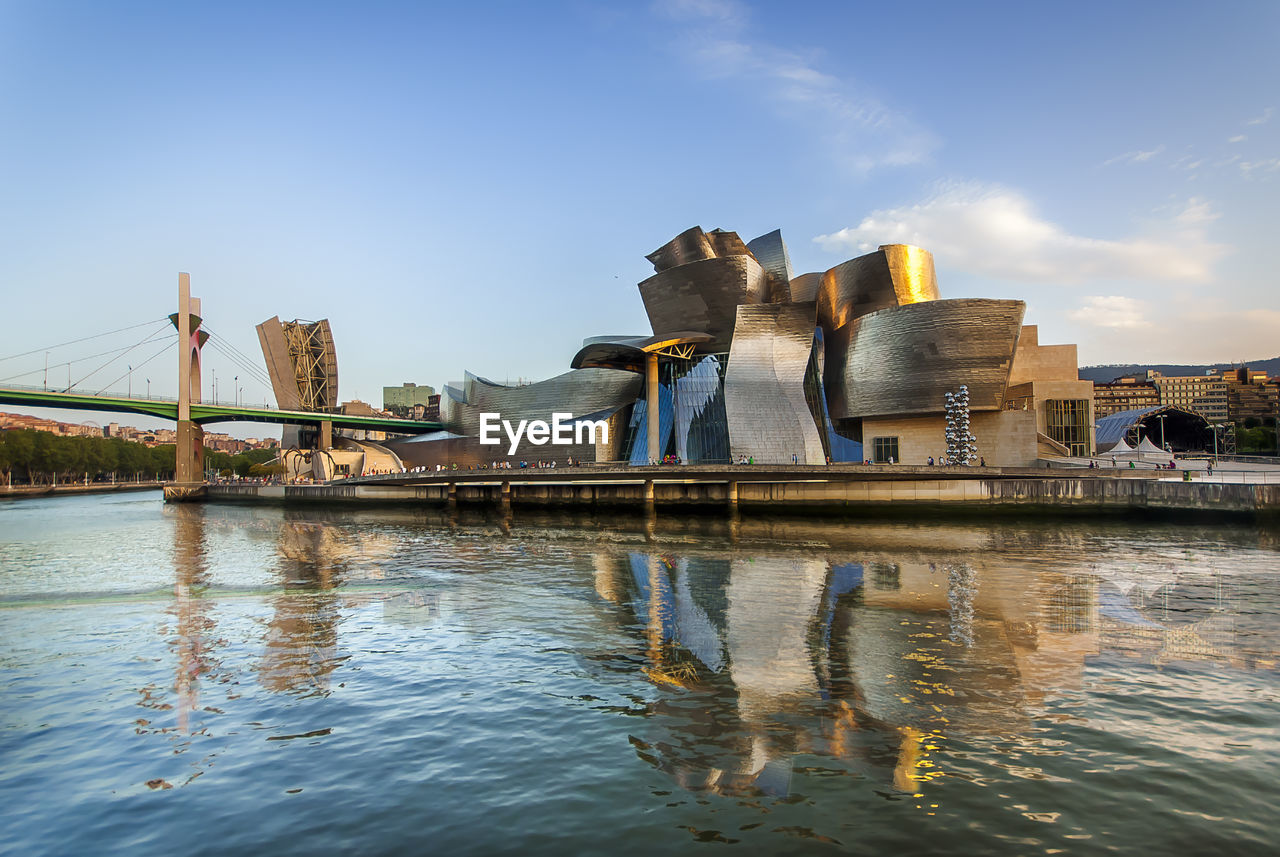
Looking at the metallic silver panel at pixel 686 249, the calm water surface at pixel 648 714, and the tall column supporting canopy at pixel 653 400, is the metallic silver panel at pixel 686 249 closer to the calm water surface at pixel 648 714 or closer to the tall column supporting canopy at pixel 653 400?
the tall column supporting canopy at pixel 653 400

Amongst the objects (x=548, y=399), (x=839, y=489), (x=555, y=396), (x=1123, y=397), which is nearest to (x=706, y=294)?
(x=555, y=396)

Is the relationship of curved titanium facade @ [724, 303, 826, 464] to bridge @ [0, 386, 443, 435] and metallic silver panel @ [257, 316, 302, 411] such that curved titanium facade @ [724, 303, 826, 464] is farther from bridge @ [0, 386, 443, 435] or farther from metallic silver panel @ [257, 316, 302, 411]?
metallic silver panel @ [257, 316, 302, 411]

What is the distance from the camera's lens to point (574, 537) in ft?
102

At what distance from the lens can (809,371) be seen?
5478 centimetres

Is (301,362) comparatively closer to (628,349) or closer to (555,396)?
(555,396)

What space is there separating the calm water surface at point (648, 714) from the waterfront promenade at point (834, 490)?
12880 mm

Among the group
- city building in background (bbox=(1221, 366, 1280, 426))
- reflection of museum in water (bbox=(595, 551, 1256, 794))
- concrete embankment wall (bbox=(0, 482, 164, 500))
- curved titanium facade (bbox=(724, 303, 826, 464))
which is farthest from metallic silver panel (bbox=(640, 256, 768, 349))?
city building in background (bbox=(1221, 366, 1280, 426))

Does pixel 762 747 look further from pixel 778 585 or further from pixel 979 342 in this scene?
pixel 979 342

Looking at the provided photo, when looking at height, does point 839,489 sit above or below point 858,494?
above

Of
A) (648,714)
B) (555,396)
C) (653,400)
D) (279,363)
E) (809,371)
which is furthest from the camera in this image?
(279,363)

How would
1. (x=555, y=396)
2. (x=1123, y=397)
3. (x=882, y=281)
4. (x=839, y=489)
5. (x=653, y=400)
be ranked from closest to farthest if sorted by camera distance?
(x=839, y=489) → (x=882, y=281) → (x=653, y=400) → (x=555, y=396) → (x=1123, y=397)

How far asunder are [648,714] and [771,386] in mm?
41233

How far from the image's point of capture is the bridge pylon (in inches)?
2419

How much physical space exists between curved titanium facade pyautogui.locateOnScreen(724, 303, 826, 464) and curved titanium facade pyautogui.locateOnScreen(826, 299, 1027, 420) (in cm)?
399
